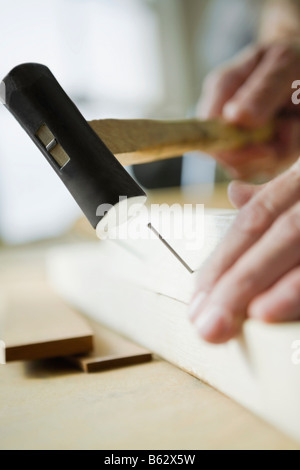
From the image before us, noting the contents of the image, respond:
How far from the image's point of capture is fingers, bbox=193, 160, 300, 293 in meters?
0.43

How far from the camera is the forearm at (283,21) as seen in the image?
1.90 m

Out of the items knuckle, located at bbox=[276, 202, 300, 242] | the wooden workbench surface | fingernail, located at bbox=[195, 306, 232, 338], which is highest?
knuckle, located at bbox=[276, 202, 300, 242]

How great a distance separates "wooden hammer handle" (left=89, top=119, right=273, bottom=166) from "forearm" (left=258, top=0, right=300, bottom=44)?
1.13m

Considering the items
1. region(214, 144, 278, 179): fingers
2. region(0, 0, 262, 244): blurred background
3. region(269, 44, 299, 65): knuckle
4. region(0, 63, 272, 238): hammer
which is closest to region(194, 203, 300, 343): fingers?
region(0, 63, 272, 238): hammer

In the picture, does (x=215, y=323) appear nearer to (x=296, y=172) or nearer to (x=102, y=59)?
(x=296, y=172)

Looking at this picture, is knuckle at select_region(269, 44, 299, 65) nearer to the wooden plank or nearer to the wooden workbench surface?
the wooden plank

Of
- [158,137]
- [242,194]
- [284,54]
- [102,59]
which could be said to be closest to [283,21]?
[284,54]

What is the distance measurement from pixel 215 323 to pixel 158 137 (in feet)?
1.15

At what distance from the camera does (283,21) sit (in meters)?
1.96

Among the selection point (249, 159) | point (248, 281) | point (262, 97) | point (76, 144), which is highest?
point (262, 97)

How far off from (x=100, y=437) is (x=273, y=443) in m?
0.14

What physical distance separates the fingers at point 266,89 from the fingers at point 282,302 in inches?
29.0

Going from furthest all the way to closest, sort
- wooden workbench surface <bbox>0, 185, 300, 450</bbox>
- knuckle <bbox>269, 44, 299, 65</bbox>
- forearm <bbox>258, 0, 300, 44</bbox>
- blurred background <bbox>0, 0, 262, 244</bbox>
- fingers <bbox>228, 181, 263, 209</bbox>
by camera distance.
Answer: blurred background <bbox>0, 0, 262, 244</bbox> → forearm <bbox>258, 0, 300, 44</bbox> → knuckle <bbox>269, 44, 299, 65</bbox> → fingers <bbox>228, 181, 263, 209</bbox> → wooden workbench surface <bbox>0, 185, 300, 450</bbox>

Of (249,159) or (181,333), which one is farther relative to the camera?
(249,159)
